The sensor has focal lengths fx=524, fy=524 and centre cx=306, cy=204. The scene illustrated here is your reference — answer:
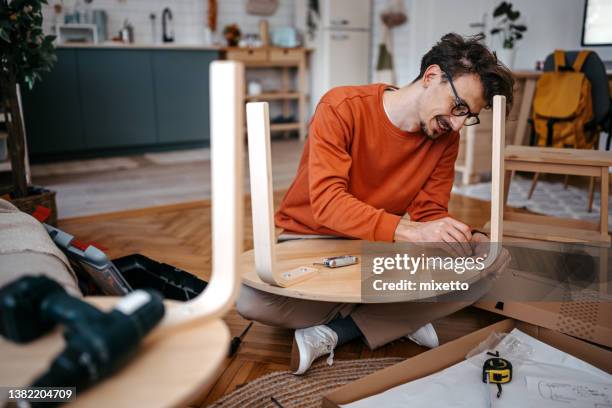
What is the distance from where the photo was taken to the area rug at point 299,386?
1.30 m

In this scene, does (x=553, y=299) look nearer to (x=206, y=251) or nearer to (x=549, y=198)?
(x=206, y=251)

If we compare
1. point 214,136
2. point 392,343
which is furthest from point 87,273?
point 214,136

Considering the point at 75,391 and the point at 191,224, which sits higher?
the point at 75,391

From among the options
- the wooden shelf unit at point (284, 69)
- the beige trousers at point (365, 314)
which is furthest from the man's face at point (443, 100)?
the wooden shelf unit at point (284, 69)

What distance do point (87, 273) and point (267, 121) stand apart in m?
0.77

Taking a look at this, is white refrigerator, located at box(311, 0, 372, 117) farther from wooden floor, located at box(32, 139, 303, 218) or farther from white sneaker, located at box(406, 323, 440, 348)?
white sneaker, located at box(406, 323, 440, 348)

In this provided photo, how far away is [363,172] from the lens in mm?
1523

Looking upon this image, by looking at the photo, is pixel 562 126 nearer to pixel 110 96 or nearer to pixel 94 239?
pixel 94 239

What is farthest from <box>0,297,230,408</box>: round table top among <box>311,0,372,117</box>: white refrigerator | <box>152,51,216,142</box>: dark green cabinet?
<box>311,0,372,117</box>: white refrigerator

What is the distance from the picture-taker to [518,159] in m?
2.26

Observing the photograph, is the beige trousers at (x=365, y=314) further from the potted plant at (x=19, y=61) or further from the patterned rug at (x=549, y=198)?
the patterned rug at (x=549, y=198)

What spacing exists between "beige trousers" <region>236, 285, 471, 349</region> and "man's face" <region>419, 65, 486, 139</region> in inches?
20.1

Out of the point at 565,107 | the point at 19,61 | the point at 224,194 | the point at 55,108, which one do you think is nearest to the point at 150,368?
the point at 224,194
